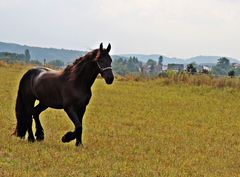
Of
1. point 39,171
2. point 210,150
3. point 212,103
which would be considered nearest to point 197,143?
point 210,150

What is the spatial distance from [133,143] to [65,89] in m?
2.17

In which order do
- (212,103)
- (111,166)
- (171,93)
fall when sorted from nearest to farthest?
1. (111,166)
2. (212,103)
3. (171,93)

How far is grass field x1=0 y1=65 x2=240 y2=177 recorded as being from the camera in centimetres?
736

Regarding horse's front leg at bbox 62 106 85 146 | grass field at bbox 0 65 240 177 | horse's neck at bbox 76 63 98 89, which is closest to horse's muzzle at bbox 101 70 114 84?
horse's neck at bbox 76 63 98 89

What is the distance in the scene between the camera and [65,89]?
8922 mm

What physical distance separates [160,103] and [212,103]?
275 centimetres

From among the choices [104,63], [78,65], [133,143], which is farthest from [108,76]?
[133,143]

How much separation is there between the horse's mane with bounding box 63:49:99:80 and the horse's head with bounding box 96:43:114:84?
0.18 metres

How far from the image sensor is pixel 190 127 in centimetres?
1338

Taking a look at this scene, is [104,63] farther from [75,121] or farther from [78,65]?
[75,121]

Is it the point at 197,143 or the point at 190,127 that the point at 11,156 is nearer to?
the point at 197,143

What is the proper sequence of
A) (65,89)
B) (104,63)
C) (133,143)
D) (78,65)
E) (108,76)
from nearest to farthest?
(108,76) < (104,63) < (65,89) < (78,65) < (133,143)

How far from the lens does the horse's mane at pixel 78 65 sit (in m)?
8.93

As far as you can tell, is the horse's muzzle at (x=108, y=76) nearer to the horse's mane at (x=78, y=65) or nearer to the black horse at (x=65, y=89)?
the black horse at (x=65, y=89)
